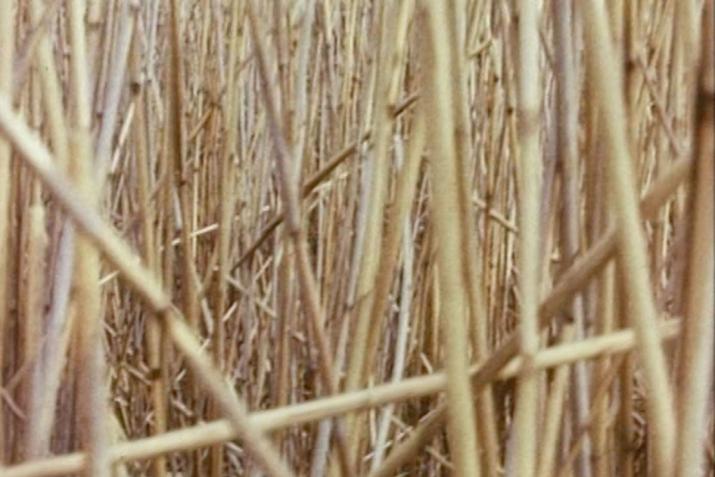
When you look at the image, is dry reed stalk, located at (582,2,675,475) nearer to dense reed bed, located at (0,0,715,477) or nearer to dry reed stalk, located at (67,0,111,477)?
dense reed bed, located at (0,0,715,477)

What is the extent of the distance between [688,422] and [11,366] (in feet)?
1.90

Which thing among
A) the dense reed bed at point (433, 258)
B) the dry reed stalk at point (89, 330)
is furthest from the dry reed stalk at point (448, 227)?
the dry reed stalk at point (89, 330)

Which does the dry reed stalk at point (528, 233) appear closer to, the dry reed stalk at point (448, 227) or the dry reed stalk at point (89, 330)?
the dry reed stalk at point (448, 227)

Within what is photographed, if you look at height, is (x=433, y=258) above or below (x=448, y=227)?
below

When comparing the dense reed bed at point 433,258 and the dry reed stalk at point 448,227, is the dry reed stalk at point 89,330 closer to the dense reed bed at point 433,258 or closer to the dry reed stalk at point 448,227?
the dense reed bed at point 433,258

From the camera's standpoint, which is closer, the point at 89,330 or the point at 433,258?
the point at 89,330

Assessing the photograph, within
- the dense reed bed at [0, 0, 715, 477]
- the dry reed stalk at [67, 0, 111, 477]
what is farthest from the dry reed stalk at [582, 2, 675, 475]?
the dry reed stalk at [67, 0, 111, 477]

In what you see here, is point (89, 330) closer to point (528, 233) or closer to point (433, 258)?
point (528, 233)

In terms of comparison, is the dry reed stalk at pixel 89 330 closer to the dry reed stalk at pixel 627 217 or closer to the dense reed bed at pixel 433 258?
the dense reed bed at pixel 433 258

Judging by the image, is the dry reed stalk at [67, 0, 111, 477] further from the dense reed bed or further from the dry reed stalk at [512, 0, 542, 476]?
the dry reed stalk at [512, 0, 542, 476]

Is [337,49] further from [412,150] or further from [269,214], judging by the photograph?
[412,150]

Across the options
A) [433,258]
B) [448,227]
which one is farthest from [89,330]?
[433,258]

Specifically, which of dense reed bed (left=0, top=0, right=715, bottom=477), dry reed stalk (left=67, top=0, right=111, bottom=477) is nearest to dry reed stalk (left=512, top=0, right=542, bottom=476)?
dense reed bed (left=0, top=0, right=715, bottom=477)

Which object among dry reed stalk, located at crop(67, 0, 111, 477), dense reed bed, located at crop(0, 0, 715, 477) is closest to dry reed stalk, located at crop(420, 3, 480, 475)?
dense reed bed, located at crop(0, 0, 715, 477)
